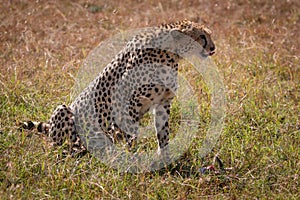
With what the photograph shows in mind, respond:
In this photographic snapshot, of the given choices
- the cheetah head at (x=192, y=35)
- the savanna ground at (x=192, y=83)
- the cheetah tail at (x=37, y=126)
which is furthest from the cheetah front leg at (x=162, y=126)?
the cheetah tail at (x=37, y=126)

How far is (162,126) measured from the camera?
3.68m

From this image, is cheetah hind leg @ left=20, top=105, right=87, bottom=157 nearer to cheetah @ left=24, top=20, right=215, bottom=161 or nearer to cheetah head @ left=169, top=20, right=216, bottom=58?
cheetah @ left=24, top=20, right=215, bottom=161

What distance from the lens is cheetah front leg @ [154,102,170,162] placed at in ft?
12.0

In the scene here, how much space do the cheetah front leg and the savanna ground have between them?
17cm

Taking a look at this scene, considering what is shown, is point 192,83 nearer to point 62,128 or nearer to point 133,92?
point 133,92

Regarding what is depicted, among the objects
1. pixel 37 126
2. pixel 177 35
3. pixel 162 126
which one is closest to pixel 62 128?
pixel 37 126

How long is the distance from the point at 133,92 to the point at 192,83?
1267 millimetres

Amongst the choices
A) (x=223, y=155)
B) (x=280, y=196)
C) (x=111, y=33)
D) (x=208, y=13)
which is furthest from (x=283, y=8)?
(x=280, y=196)

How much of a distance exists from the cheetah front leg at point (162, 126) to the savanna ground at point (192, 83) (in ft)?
0.55

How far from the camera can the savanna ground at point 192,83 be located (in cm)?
313

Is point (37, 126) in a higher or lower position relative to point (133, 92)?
lower

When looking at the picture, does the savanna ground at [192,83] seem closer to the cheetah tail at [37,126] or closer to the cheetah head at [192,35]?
the cheetah tail at [37,126]

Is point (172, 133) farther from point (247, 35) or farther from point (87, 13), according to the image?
point (87, 13)

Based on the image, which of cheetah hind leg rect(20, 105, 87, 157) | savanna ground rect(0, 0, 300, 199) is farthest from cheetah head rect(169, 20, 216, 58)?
cheetah hind leg rect(20, 105, 87, 157)
